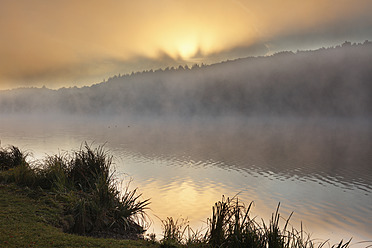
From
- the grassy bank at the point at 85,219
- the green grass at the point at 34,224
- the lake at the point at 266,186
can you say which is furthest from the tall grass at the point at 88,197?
the lake at the point at 266,186

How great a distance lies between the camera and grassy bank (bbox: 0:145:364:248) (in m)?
5.56

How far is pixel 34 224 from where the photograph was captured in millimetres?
6238

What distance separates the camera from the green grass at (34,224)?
17.5 ft

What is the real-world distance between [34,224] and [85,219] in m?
1.50

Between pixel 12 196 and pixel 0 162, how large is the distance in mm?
6448

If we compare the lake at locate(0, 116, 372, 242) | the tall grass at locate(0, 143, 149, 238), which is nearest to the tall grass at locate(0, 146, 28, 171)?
the tall grass at locate(0, 143, 149, 238)

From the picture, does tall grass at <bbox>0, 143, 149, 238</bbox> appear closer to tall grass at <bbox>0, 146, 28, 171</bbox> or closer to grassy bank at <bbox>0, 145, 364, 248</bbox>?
grassy bank at <bbox>0, 145, 364, 248</bbox>

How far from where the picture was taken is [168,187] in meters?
18.3

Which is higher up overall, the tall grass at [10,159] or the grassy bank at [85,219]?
the tall grass at [10,159]

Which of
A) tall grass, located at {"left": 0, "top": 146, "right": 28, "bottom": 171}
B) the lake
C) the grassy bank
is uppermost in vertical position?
tall grass, located at {"left": 0, "top": 146, "right": 28, "bottom": 171}

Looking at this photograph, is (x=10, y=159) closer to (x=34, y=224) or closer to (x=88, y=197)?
(x=88, y=197)

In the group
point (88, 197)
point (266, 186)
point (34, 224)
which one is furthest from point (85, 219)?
point (266, 186)

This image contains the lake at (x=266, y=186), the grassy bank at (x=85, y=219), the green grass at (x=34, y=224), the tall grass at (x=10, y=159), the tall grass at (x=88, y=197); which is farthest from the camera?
the lake at (x=266, y=186)

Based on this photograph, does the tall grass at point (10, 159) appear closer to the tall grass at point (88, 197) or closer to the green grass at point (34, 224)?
the tall grass at point (88, 197)
